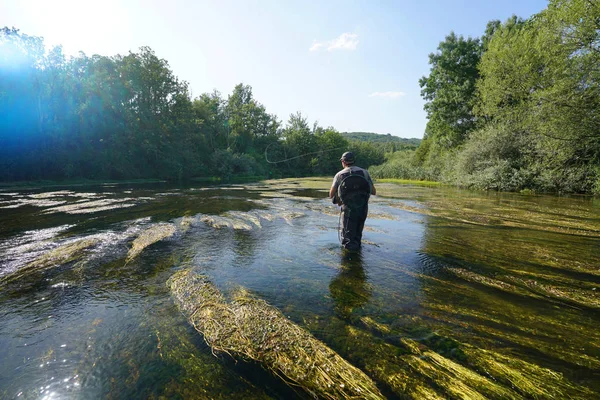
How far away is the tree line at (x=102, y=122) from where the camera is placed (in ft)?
109

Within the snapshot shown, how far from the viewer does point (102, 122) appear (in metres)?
42.0

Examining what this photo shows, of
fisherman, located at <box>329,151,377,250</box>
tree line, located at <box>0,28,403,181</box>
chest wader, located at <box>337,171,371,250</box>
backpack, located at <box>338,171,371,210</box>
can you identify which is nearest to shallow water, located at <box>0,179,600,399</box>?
fisherman, located at <box>329,151,377,250</box>

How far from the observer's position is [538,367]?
2.84 metres

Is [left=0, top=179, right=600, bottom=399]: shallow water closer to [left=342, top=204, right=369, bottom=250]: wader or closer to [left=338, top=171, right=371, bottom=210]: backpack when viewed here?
[left=342, top=204, right=369, bottom=250]: wader

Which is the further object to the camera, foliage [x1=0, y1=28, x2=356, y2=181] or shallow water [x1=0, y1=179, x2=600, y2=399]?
foliage [x1=0, y1=28, x2=356, y2=181]

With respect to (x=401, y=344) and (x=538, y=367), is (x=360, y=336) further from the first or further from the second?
(x=538, y=367)

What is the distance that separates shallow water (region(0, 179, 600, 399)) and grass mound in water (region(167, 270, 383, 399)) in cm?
14

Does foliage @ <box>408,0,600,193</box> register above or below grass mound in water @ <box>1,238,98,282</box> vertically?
above

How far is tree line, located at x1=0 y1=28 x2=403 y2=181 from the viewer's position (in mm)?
33094

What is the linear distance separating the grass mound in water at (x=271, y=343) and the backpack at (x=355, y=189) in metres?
3.39

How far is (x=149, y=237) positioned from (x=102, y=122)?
43.8 metres

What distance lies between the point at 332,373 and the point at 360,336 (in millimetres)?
840

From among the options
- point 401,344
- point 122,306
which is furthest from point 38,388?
point 401,344

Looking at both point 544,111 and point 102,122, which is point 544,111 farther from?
point 102,122
